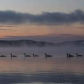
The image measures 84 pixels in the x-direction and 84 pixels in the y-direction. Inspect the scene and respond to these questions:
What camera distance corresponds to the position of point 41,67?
5.99 m

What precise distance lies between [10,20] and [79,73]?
58.1 inches

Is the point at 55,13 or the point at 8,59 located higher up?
the point at 55,13

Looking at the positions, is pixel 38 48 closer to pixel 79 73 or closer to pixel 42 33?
pixel 42 33

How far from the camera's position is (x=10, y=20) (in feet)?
19.9

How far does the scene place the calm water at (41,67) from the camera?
18.9 ft

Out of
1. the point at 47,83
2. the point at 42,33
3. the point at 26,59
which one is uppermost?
the point at 42,33

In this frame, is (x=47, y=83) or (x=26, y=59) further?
(x=26, y=59)

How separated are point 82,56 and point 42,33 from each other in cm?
79

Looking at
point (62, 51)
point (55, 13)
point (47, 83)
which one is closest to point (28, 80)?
point (47, 83)

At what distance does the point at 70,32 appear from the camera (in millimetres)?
6059

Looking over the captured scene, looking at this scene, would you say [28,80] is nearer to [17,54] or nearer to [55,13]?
[17,54]

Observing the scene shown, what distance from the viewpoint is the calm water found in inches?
227

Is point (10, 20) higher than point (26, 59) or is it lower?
higher

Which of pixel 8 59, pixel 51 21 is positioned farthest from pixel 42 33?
pixel 8 59
